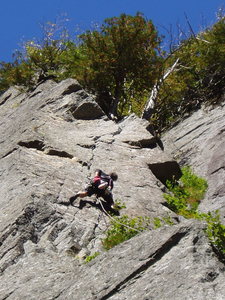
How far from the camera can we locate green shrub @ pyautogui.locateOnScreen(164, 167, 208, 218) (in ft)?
59.2

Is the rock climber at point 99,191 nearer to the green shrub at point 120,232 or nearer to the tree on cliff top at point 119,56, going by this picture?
the green shrub at point 120,232

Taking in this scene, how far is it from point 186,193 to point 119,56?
9.62 metres

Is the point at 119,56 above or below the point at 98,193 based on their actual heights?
above

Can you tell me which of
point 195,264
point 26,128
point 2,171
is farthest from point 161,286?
point 26,128

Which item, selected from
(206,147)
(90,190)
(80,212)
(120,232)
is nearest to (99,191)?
(90,190)

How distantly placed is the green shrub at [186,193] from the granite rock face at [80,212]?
46 centimetres

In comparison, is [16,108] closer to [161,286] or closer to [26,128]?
[26,128]

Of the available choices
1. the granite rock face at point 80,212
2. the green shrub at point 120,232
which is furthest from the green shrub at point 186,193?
the green shrub at point 120,232

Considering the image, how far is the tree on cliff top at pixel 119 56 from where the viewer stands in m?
26.8

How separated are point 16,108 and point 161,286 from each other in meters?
18.3

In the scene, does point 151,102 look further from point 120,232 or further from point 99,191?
point 120,232

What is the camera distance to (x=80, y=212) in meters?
15.7

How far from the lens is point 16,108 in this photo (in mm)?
26797

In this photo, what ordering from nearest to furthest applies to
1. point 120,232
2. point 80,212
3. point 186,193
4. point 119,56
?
point 120,232, point 80,212, point 186,193, point 119,56
